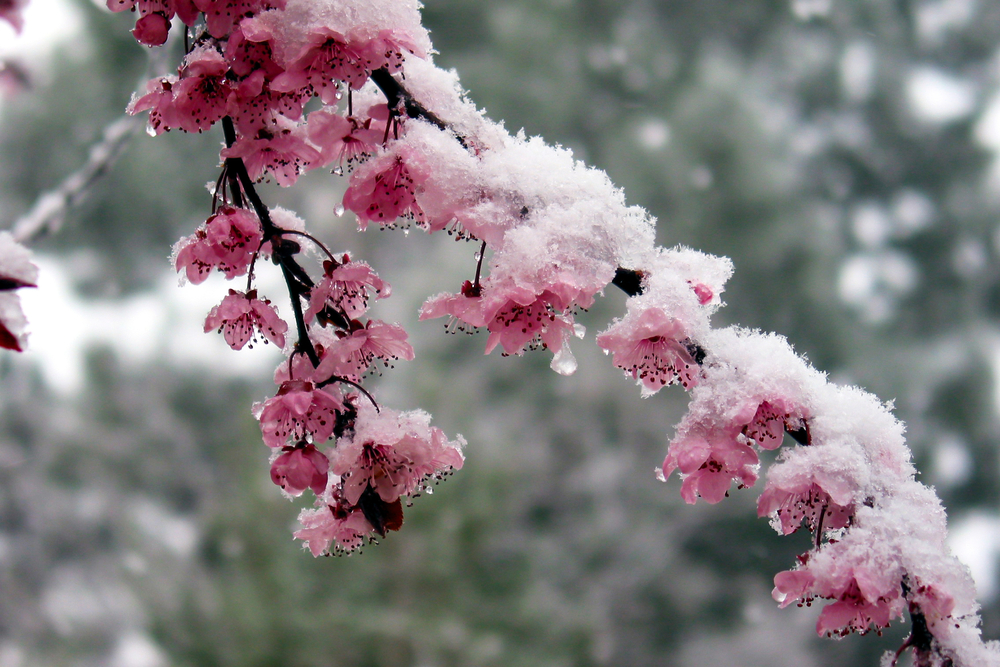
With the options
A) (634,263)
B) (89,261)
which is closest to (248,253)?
(634,263)

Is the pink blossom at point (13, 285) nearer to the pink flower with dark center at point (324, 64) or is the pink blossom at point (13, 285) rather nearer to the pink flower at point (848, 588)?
the pink flower with dark center at point (324, 64)

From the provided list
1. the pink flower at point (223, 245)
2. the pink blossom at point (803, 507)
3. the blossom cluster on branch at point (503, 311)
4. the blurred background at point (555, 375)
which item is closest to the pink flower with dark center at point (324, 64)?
the blossom cluster on branch at point (503, 311)

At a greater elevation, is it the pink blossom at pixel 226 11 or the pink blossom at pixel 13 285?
the pink blossom at pixel 226 11

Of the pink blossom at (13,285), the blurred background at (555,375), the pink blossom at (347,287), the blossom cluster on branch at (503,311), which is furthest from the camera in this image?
the blurred background at (555,375)

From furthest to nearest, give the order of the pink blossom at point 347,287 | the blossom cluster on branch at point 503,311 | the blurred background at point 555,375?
the blurred background at point 555,375
the pink blossom at point 347,287
the blossom cluster on branch at point 503,311

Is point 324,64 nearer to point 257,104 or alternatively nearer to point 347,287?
point 257,104

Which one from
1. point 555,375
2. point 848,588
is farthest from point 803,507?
point 555,375

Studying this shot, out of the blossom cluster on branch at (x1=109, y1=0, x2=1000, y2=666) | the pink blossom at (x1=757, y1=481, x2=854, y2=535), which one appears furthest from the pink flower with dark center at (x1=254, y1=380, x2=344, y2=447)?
the pink blossom at (x1=757, y1=481, x2=854, y2=535)

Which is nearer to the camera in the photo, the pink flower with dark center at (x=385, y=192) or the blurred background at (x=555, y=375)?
the pink flower with dark center at (x=385, y=192)
